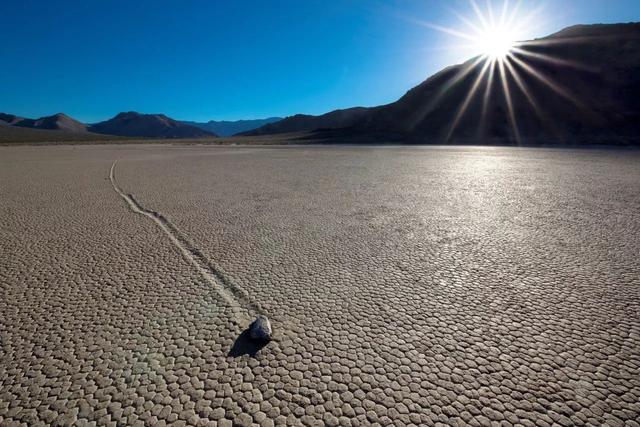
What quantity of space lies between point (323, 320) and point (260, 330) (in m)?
0.53

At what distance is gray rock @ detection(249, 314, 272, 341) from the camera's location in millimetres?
2195

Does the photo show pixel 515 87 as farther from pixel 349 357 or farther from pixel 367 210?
pixel 349 357

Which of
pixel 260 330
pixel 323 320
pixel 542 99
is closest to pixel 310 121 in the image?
pixel 542 99

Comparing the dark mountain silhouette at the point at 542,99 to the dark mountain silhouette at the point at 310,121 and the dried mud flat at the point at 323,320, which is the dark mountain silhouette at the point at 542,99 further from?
the dark mountain silhouette at the point at 310,121

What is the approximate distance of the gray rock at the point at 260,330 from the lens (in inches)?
86.4

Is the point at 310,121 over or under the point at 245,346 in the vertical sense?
over

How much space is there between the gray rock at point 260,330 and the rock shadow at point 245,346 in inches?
1.3

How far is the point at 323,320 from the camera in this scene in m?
2.47

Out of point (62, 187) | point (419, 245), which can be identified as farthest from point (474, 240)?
point (62, 187)

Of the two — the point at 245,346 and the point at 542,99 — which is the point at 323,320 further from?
the point at 542,99

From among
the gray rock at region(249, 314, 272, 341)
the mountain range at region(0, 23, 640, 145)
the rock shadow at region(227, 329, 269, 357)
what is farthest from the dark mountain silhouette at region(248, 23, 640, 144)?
the rock shadow at region(227, 329, 269, 357)

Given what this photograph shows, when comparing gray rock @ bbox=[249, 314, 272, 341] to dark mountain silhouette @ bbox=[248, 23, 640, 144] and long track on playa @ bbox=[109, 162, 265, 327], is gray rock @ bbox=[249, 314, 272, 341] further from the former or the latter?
dark mountain silhouette @ bbox=[248, 23, 640, 144]

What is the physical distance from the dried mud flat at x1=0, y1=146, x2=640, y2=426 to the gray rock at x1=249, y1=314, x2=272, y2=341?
0.10 m

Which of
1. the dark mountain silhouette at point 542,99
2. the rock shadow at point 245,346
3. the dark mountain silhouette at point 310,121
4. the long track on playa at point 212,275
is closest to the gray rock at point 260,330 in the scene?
the rock shadow at point 245,346
